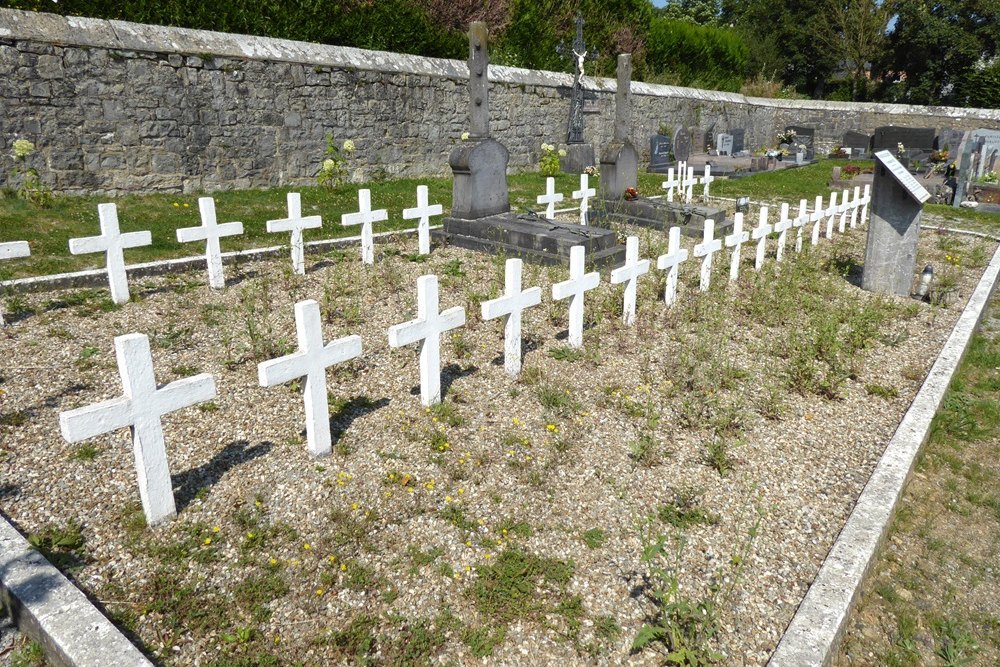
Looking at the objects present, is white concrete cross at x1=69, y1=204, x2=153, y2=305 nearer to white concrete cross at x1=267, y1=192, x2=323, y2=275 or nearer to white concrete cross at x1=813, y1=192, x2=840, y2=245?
white concrete cross at x1=267, y1=192, x2=323, y2=275

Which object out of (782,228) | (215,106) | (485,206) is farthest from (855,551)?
(215,106)

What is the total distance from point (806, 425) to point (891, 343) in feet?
6.92

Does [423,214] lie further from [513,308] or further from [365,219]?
[513,308]

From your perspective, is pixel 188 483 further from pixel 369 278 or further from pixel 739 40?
pixel 739 40

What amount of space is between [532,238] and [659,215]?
10.2 ft

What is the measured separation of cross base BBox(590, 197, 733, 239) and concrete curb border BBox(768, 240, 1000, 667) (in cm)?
530

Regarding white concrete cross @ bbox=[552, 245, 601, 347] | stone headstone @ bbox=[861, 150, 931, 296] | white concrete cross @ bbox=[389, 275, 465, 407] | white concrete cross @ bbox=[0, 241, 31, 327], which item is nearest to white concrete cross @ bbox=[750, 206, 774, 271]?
stone headstone @ bbox=[861, 150, 931, 296]

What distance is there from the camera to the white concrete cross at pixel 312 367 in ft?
11.3

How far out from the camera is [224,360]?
496cm

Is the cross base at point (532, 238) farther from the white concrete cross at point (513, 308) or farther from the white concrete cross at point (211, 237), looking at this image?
the white concrete cross at point (211, 237)

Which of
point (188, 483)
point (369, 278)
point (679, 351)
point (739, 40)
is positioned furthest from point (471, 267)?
point (739, 40)

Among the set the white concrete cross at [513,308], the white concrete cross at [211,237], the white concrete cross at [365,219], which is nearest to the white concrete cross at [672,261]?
the white concrete cross at [513,308]

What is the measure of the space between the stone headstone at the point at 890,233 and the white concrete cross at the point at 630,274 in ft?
9.89

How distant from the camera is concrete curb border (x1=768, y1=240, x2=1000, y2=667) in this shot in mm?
2592
